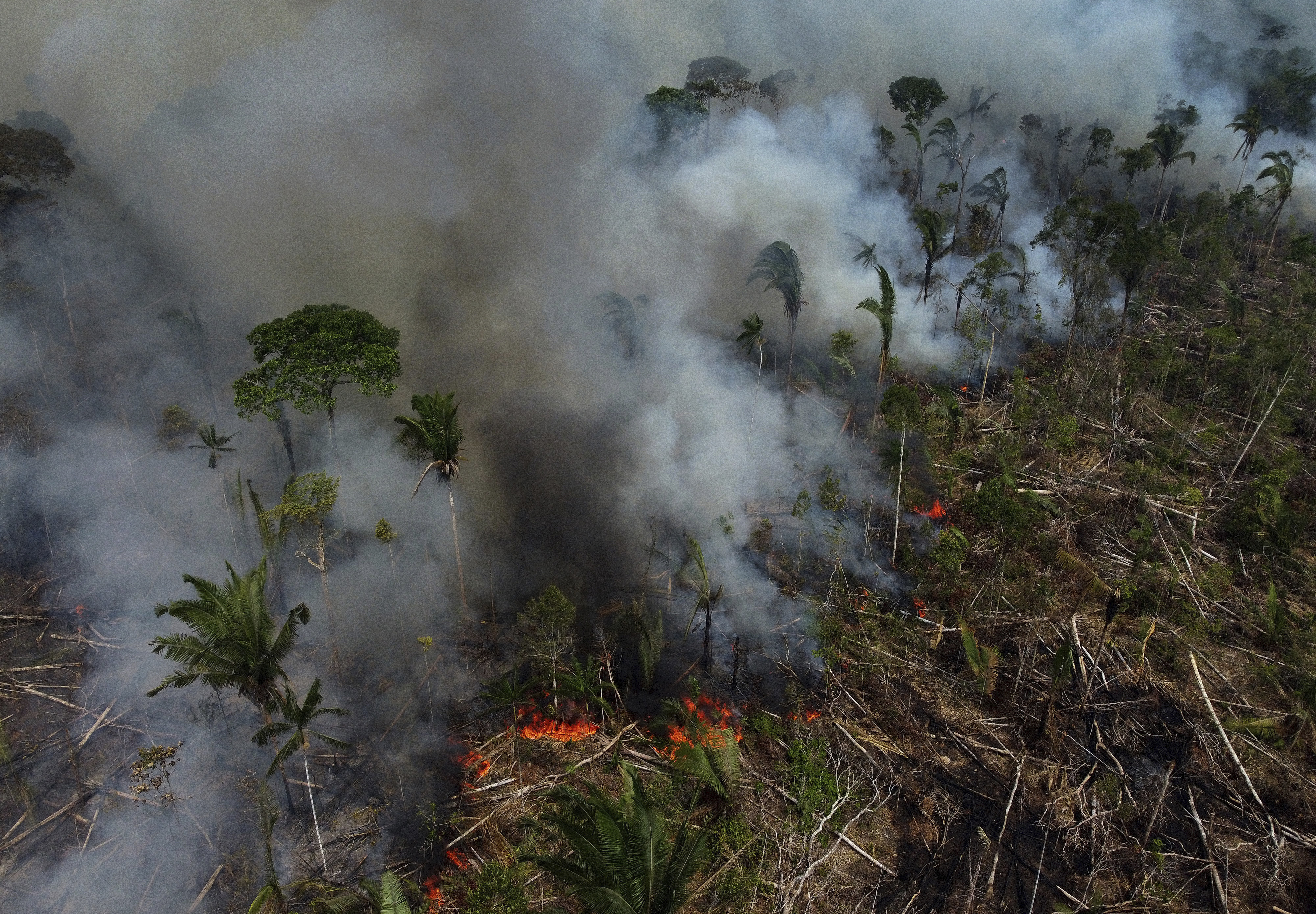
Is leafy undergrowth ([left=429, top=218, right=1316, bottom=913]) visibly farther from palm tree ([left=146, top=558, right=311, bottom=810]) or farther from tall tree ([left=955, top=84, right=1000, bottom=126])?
tall tree ([left=955, top=84, right=1000, bottom=126])

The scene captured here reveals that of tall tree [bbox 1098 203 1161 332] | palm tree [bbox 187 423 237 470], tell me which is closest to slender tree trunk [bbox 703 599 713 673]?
palm tree [bbox 187 423 237 470]

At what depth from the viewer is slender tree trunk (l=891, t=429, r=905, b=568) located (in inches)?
763

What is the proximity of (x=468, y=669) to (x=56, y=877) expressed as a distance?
7896mm

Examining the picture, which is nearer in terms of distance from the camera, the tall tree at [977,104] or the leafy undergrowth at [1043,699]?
the leafy undergrowth at [1043,699]

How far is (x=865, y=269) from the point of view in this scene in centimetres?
2884

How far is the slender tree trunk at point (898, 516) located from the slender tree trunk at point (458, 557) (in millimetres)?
11164

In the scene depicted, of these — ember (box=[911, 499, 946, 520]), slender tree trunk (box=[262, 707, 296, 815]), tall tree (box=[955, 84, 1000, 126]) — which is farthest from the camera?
tall tree (box=[955, 84, 1000, 126])

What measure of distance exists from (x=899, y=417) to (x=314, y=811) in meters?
16.8

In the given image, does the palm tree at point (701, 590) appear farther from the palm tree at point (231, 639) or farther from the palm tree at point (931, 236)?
the palm tree at point (931, 236)

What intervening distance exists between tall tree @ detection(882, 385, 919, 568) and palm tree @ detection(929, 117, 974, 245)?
18.5 meters

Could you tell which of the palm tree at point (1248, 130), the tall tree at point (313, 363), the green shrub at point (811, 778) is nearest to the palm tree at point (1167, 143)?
the palm tree at point (1248, 130)

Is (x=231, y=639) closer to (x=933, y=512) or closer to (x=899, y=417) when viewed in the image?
(x=899, y=417)

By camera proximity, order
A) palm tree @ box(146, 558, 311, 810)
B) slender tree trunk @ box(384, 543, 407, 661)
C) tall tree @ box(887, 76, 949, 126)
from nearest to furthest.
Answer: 1. palm tree @ box(146, 558, 311, 810)
2. slender tree trunk @ box(384, 543, 407, 661)
3. tall tree @ box(887, 76, 949, 126)

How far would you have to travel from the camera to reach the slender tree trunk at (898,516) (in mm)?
19375
